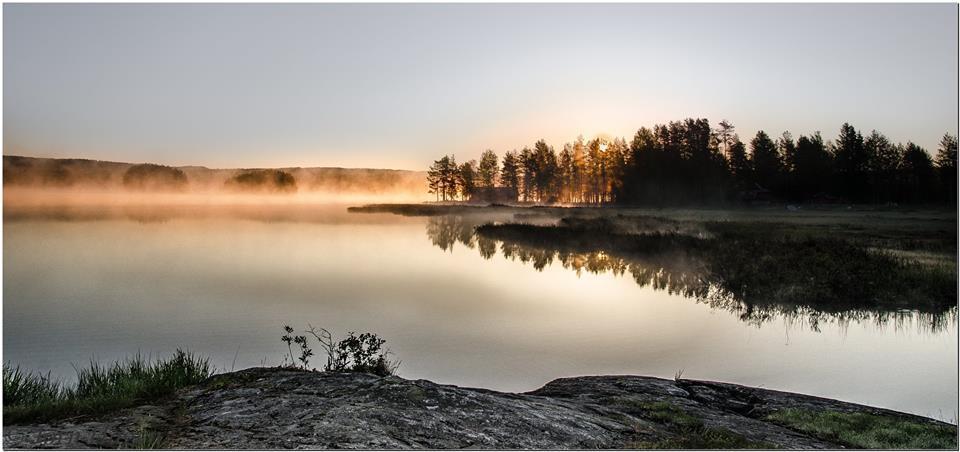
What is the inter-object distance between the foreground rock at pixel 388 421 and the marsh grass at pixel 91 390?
1.08ft

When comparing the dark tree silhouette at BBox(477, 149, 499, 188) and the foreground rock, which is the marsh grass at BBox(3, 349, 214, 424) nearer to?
the foreground rock

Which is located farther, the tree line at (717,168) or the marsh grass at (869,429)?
the tree line at (717,168)

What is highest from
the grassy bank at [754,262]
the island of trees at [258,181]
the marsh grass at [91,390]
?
the island of trees at [258,181]

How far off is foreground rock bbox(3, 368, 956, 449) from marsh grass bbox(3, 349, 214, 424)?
330mm

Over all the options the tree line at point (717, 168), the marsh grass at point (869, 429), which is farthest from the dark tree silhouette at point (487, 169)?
the marsh grass at point (869, 429)

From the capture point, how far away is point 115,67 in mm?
13133


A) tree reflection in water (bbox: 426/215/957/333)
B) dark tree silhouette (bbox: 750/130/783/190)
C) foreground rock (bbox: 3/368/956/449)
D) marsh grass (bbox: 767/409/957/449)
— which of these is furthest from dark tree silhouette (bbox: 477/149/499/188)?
marsh grass (bbox: 767/409/957/449)

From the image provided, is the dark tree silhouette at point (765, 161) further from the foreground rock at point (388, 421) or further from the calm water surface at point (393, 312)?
the foreground rock at point (388, 421)

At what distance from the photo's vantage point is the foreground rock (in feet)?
22.5

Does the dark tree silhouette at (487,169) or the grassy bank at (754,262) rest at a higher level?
the dark tree silhouette at (487,169)

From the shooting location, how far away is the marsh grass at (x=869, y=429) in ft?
27.4

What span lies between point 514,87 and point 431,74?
163 cm

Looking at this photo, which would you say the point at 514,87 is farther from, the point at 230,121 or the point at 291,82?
the point at 230,121

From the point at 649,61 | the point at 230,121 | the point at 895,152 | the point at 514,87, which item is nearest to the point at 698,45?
the point at 649,61
